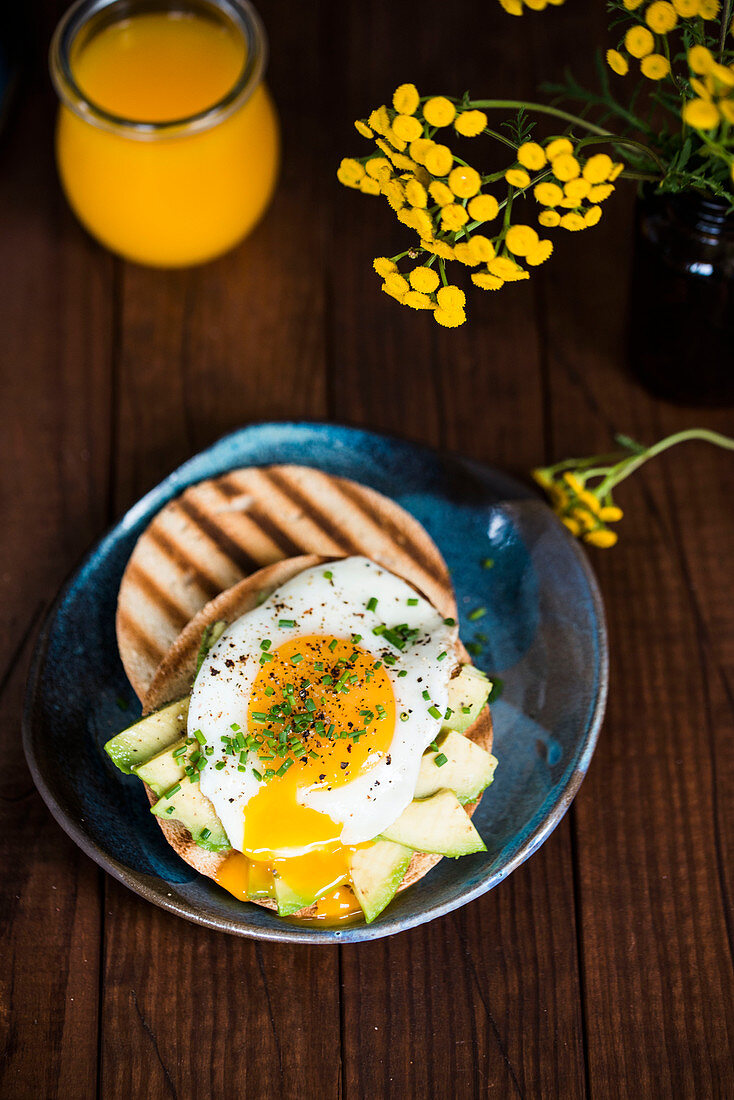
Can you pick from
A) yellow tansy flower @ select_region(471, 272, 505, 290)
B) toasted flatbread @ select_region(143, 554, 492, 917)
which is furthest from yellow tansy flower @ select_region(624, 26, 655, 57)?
toasted flatbread @ select_region(143, 554, 492, 917)

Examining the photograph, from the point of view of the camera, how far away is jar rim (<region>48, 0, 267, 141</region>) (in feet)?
6.01

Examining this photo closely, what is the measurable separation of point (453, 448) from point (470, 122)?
965 millimetres

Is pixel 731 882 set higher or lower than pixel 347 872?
lower

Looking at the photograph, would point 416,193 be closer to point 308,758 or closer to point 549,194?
point 549,194

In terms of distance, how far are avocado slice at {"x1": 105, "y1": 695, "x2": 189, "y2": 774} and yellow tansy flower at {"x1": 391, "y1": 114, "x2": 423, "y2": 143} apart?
93cm

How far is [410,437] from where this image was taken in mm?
2105

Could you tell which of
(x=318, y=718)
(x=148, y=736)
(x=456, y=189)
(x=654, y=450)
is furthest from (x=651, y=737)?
(x=456, y=189)

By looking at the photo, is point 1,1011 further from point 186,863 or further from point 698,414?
point 698,414

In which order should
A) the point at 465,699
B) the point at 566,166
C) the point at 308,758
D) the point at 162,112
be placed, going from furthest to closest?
the point at 162,112, the point at 465,699, the point at 308,758, the point at 566,166

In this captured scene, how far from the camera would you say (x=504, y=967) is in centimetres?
172

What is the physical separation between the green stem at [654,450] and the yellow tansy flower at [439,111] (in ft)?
2.54

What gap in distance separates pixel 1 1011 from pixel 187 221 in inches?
58.0

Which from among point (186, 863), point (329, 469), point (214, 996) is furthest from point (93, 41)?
point (214, 996)

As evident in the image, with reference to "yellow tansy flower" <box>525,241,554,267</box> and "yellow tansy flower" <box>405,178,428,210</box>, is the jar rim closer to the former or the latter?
"yellow tansy flower" <box>405,178,428,210</box>
